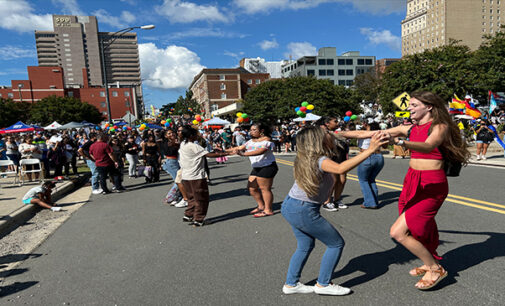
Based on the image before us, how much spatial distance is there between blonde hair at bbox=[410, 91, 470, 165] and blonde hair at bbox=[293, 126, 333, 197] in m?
1.03

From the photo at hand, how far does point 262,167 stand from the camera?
19.4 feet

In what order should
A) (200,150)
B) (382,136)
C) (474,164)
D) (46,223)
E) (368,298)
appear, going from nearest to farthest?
(382,136) < (368,298) < (200,150) < (46,223) < (474,164)

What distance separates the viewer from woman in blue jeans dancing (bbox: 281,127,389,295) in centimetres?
280

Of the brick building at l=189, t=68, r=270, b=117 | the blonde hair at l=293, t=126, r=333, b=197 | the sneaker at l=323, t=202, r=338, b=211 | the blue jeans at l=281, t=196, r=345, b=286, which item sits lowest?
the sneaker at l=323, t=202, r=338, b=211

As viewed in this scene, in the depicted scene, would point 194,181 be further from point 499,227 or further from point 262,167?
point 499,227

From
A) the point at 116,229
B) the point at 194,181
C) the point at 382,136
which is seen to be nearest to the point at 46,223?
the point at 116,229

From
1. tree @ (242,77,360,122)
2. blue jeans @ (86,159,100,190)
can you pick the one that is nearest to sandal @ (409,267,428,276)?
blue jeans @ (86,159,100,190)

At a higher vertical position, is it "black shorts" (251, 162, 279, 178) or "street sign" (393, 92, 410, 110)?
"street sign" (393, 92, 410, 110)

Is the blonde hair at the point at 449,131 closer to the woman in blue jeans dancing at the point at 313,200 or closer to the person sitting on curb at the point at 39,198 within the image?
the woman in blue jeans dancing at the point at 313,200

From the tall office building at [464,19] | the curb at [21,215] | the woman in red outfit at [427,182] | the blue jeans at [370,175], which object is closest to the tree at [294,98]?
the curb at [21,215]

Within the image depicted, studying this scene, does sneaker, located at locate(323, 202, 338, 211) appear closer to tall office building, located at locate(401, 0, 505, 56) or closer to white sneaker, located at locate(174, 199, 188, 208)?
white sneaker, located at locate(174, 199, 188, 208)

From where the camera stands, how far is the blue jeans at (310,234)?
2854 mm

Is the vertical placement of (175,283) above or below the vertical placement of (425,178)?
below

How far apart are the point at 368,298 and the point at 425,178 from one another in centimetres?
121
